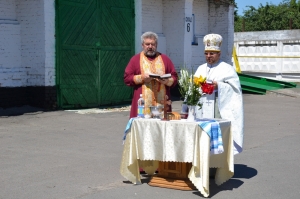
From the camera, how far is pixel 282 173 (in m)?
7.30

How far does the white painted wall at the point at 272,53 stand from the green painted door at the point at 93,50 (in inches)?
528

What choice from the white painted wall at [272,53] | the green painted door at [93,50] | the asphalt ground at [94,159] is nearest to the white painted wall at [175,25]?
the green painted door at [93,50]

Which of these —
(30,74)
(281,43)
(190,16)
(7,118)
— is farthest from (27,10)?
(281,43)

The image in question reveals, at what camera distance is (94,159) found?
809 cm

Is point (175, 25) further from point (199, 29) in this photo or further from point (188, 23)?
point (199, 29)

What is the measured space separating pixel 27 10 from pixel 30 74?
159cm

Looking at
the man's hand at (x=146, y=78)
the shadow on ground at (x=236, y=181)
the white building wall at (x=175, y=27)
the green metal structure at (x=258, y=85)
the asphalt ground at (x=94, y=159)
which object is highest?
the white building wall at (x=175, y=27)

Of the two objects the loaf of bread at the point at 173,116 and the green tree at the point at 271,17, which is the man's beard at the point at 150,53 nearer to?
the loaf of bread at the point at 173,116

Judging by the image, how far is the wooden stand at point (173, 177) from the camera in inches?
252

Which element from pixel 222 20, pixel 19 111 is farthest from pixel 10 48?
pixel 222 20

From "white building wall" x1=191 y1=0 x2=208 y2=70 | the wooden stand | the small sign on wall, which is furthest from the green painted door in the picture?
the wooden stand

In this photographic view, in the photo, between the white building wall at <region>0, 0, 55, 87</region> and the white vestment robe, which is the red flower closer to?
the white vestment robe

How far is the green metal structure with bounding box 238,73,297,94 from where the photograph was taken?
19.9 m

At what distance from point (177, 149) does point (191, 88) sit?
757mm
